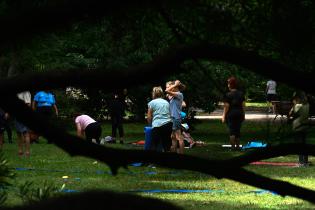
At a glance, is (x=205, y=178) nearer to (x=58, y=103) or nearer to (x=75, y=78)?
(x=75, y=78)

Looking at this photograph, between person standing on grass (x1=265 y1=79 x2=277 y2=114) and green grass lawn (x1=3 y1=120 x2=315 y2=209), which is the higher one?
person standing on grass (x1=265 y1=79 x2=277 y2=114)

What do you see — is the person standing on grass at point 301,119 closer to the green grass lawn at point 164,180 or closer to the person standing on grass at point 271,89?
the person standing on grass at point 271,89

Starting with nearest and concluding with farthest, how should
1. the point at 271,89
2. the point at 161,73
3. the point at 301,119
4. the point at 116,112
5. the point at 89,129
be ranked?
the point at 161,73 → the point at 271,89 → the point at 301,119 → the point at 89,129 → the point at 116,112

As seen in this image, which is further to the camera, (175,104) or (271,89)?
(175,104)

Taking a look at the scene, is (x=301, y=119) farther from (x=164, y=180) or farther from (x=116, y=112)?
(x=116, y=112)

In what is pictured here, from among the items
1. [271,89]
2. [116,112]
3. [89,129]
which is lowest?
[89,129]

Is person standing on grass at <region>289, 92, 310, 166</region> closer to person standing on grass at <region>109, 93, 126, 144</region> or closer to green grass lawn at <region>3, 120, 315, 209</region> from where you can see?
green grass lawn at <region>3, 120, 315, 209</region>

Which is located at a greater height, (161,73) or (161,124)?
(161,73)

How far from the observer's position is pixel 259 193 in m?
11.6

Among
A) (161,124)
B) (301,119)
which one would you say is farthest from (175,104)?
(301,119)

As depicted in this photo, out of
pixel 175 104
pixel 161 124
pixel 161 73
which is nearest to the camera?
pixel 161 73

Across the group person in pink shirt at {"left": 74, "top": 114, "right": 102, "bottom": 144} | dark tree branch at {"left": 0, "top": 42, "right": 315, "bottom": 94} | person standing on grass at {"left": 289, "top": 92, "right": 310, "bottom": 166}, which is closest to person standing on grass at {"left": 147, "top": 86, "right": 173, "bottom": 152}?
person in pink shirt at {"left": 74, "top": 114, "right": 102, "bottom": 144}

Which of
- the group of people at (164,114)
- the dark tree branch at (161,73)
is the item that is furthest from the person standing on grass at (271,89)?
the group of people at (164,114)

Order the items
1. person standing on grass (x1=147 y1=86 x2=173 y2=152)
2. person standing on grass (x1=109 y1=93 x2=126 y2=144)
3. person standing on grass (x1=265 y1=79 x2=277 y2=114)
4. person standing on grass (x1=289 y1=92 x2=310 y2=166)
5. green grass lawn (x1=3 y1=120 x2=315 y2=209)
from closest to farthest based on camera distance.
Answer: person standing on grass (x1=265 y1=79 x2=277 y2=114), person standing on grass (x1=289 y1=92 x2=310 y2=166), green grass lawn (x1=3 y1=120 x2=315 y2=209), person standing on grass (x1=147 y1=86 x2=173 y2=152), person standing on grass (x1=109 y1=93 x2=126 y2=144)
